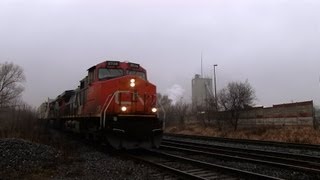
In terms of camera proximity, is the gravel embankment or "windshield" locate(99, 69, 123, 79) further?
"windshield" locate(99, 69, 123, 79)

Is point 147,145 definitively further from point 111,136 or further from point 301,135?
point 301,135

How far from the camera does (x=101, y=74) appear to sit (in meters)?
15.0

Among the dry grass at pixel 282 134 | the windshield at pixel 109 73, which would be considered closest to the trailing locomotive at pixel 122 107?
the windshield at pixel 109 73

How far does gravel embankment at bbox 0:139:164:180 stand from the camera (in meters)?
9.12

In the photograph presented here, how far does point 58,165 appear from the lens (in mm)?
10672

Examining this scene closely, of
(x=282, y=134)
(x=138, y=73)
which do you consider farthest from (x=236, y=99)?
(x=138, y=73)

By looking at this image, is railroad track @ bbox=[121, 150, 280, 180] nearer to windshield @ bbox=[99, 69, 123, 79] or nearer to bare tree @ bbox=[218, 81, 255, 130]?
windshield @ bbox=[99, 69, 123, 79]

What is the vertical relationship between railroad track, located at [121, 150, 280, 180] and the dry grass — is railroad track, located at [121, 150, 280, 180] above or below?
below

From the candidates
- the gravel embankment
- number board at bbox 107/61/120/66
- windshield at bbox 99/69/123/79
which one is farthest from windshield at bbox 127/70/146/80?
the gravel embankment

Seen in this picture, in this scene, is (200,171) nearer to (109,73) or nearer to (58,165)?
(58,165)

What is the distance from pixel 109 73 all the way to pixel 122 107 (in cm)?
202

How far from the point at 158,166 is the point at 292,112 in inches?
752

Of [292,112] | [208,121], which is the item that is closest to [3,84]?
[208,121]

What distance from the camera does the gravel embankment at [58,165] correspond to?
9.12 metres
